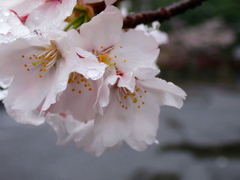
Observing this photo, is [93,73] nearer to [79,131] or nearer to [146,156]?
[79,131]

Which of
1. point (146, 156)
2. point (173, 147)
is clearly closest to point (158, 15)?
point (146, 156)

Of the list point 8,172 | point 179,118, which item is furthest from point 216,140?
point 8,172

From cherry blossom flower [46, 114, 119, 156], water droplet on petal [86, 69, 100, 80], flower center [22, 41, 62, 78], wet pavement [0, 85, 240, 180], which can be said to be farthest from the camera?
wet pavement [0, 85, 240, 180]

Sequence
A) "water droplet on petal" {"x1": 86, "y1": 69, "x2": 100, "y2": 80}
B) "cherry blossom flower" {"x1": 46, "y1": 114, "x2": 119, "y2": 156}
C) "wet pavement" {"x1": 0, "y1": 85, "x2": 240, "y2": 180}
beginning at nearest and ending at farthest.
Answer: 1. "water droplet on petal" {"x1": 86, "y1": 69, "x2": 100, "y2": 80}
2. "cherry blossom flower" {"x1": 46, "y1": 114, "x2": 119, "y2": 156}
3. "wet pavement" {"x1": 0, "y1": 85, "x2": 240, "y2": 180}

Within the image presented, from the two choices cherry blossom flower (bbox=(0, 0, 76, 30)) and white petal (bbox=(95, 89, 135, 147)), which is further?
white petal (bbox=(95, 89, 135, 147))

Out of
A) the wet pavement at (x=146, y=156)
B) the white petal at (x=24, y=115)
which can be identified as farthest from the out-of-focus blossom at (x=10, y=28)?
the wet pavement at (x=146, y=156)

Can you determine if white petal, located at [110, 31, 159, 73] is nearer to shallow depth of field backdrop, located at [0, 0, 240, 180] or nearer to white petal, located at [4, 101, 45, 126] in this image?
white petal, located at [4, 101, 45, 126]

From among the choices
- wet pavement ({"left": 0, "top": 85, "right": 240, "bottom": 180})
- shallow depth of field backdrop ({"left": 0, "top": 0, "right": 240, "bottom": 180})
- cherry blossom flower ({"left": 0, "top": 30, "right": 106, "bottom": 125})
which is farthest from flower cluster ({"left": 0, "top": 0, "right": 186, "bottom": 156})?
shallow depth of field backdrop ({"left": 0, "top": 0, "right": 240, "bottom": 180})
